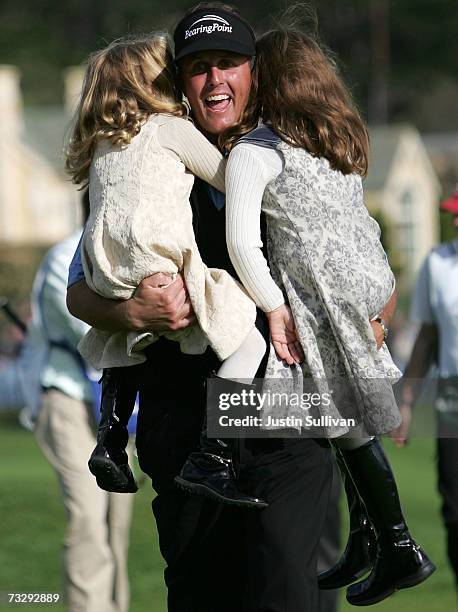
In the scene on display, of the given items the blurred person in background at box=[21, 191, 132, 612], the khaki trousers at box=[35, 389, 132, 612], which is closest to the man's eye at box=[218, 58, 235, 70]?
the blurred person in background at box=[21, 191, 132, 612]

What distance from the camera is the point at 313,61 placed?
12.2 feet

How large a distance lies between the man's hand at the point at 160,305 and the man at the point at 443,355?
2738 millimetres

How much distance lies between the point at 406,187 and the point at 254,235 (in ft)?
159

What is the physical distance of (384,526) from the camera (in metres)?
3.78

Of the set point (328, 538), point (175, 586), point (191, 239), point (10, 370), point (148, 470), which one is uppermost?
point (191, 239)

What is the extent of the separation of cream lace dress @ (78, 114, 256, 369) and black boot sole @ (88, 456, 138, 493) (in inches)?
14.8

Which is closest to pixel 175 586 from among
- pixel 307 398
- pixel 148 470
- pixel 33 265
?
pixel 148 470

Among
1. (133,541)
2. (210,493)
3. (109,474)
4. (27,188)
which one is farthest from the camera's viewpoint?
(27,188)

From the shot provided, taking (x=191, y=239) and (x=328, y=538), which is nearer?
(x=191, y=239)

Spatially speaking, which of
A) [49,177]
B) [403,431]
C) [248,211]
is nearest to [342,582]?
[248,211]

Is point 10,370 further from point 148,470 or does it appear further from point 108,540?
point 148,470

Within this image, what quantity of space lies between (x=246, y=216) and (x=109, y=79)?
1.87 ft

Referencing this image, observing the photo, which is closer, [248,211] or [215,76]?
[248,211]
